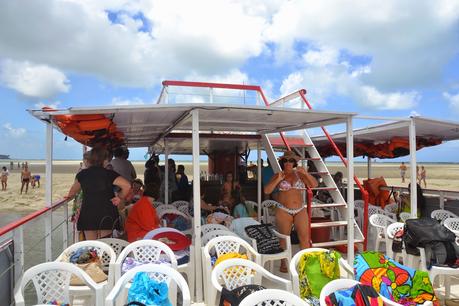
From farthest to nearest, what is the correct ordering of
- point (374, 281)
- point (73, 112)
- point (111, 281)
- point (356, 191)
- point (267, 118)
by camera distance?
point (356, 191) → point (267, 118) → point (73, 112) → point (111, 281) → point (374, 281)

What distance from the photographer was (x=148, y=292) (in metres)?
2.31

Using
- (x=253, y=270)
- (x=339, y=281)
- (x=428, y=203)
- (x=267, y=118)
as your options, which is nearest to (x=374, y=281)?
(x=339, y=281)

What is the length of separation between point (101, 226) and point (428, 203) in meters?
6.62

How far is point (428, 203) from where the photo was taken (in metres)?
7.48

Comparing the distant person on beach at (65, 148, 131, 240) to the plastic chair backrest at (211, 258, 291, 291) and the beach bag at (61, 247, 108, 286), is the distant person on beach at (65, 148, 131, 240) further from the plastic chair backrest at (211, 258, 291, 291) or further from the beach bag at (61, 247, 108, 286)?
the plastic chair backrest at (211, 258, 291, 291)

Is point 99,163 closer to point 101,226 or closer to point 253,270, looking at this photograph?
point 101,226

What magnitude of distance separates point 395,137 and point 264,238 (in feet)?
15.7

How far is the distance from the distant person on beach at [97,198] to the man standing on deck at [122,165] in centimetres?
230

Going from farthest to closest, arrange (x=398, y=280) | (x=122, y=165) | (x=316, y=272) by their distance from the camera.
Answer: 1. (x=122, y=165)
2. (x=316, y=272)
3. (x=398, y=280)

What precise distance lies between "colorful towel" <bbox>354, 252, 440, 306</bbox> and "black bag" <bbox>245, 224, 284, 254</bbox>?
1.45 metres

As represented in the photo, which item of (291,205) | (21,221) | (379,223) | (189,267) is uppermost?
(21,221)

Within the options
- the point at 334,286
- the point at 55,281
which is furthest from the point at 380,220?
the point at 55,281

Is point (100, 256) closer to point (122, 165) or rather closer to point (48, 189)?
point (48, 189)

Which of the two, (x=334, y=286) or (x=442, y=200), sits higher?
(x=442, y=200)
